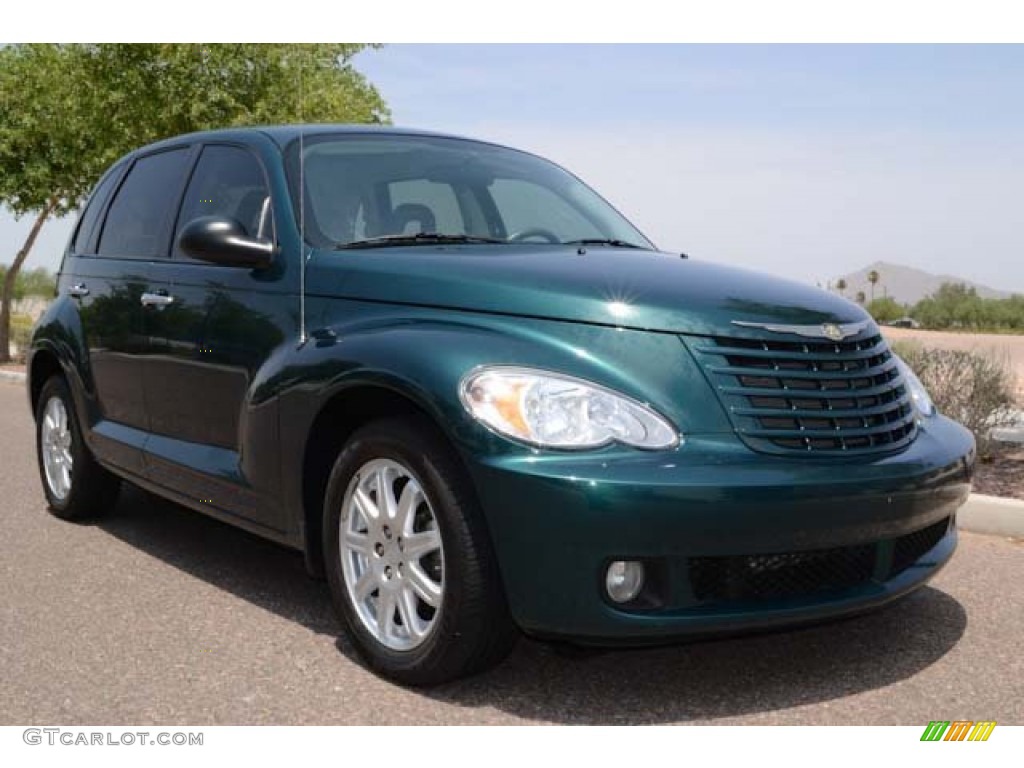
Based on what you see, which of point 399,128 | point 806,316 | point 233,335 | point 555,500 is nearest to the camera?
point 555,500

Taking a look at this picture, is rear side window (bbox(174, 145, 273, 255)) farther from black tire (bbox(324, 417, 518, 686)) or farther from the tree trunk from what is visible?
the tree trunk

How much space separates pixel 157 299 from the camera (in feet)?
16.5

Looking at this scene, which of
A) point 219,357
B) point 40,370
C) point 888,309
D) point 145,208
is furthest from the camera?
point 888,309

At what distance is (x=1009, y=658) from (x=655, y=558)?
1.62m

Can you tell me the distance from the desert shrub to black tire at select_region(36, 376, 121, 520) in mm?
5311

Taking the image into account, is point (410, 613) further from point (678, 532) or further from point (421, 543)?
point (678, 532)

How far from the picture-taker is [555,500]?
3189mm

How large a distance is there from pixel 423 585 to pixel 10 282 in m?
20.8

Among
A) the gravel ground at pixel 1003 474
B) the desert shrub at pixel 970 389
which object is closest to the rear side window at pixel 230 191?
the gravel ground at pixel 1003 474

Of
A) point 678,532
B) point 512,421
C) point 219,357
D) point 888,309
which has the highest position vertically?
point 512,421

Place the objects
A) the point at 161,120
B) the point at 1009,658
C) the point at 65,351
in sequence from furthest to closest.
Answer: the point at 161,120, the point at 65,351, the point at 1009,658

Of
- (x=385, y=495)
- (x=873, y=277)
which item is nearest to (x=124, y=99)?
(x=385, y=495)
